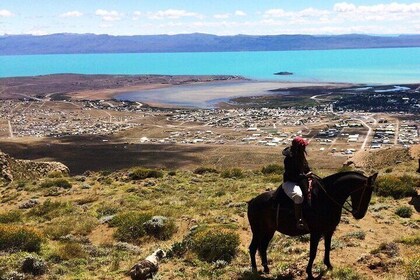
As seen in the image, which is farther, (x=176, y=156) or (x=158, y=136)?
(x=158, y=136)

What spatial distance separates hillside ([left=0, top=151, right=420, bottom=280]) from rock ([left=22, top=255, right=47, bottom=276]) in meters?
0.03

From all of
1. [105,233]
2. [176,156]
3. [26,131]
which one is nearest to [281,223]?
[105,233]

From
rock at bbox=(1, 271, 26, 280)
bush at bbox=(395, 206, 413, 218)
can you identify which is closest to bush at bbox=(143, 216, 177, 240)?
rock at bbox=(1, 271, 26, 280)

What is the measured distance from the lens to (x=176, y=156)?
79125 mm

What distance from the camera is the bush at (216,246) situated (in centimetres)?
1223

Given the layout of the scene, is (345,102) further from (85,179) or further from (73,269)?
(73,269)

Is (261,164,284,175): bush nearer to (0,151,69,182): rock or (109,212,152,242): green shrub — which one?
(109,212,152,242): green shrub

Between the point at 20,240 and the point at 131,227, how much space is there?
390 cm

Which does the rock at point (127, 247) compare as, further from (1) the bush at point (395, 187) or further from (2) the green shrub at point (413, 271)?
(1) the bush at point (395, 187)

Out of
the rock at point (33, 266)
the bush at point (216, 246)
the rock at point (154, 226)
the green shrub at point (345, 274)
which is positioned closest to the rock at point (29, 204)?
the rock at point (154, 226)

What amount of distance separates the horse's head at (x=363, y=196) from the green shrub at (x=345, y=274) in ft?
4.74

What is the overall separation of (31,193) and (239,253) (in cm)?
1947

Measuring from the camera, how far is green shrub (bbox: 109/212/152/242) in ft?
51.1

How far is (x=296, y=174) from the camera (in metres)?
9.80
